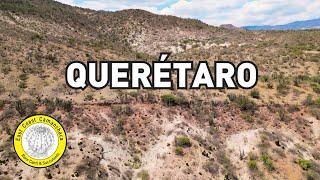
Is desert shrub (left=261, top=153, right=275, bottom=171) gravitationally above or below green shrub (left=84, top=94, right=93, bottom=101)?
below

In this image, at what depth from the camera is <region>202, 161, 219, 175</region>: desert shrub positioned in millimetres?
32469

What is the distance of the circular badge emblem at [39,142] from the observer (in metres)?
27.8

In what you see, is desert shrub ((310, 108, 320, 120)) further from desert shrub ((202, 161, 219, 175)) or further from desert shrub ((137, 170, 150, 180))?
desert shrub ((137, 170, 150, 180))

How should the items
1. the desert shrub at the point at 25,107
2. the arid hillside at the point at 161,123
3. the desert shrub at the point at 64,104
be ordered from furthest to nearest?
the desert shrub at the point at 64,104
the desert shrub at the point at 25,107
the arid hillside at the point at 161,123

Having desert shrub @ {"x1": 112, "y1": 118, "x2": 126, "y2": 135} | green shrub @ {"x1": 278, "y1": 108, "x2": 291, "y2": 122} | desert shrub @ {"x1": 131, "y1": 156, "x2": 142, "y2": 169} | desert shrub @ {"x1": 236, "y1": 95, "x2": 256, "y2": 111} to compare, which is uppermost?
desert shrub @ {"x1": 236, "y1": 95, "x2": 256, "y2": 111}

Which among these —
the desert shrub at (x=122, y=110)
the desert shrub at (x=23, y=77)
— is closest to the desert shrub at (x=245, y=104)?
the desert shrub at (x=122, y=110)

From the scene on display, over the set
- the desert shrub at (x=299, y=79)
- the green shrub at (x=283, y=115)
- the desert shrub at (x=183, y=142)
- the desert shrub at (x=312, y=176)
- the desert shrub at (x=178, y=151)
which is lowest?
the desert shrub at (x=312, y=176)

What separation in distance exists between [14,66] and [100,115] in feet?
47.6

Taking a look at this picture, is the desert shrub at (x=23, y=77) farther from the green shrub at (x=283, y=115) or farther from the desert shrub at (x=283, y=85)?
the desert shrub at (x=283, y=85)

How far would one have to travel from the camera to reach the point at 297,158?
116 feet

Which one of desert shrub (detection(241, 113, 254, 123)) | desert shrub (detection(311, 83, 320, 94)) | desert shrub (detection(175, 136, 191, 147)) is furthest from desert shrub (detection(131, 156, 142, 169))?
desert shrub (detection(311, 83, 320, 94))

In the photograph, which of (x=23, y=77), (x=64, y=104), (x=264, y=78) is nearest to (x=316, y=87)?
(x=264, y=78)

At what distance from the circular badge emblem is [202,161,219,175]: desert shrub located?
36.5ft

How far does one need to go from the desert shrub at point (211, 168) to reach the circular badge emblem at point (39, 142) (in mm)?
11118
